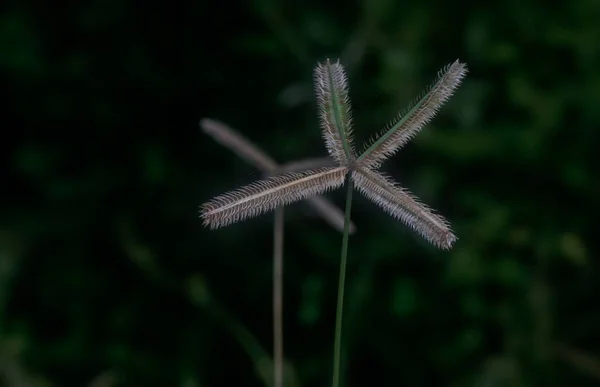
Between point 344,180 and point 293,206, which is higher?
point 344,180

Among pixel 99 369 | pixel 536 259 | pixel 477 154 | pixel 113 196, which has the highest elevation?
pixel 477 154

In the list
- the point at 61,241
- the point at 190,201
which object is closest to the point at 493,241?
the point at 190,201

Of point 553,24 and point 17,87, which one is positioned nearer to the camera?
point 553,24

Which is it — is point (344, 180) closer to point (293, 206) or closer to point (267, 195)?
point (267, 195)

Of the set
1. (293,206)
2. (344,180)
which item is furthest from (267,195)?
(293,206)

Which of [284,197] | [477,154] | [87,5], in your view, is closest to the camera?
[284,197]

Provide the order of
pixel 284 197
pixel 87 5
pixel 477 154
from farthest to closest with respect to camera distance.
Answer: pixel 87 5 < pixel 477 154 < pixel 284 197

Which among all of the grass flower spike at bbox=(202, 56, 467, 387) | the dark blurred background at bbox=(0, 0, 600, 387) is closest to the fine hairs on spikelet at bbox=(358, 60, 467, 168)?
the grass flower spike at bbox=(202, 56, 467, 387)

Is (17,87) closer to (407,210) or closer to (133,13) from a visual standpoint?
(133,13)
